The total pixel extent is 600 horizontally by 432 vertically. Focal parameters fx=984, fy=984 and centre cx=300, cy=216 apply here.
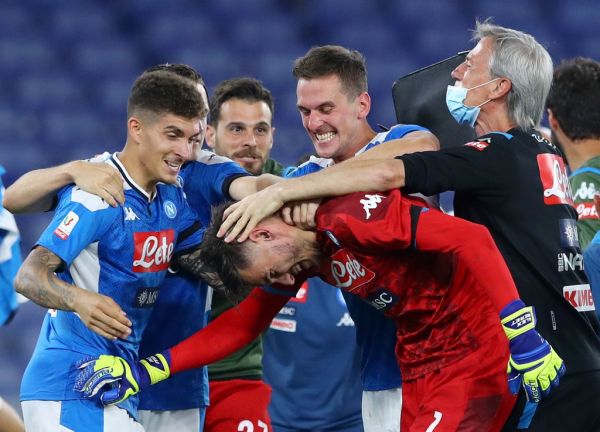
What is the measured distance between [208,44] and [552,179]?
6.12 meters

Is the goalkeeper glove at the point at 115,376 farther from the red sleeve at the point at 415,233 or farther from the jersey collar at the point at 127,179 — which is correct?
the red sleeve at the point at 415,233

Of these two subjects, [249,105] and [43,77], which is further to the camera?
[43,77]

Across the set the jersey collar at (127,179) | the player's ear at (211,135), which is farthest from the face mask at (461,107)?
the player's ear at (211,135)

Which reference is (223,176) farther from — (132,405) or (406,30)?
(406,30)

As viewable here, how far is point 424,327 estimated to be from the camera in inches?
128

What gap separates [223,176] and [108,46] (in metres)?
5.24

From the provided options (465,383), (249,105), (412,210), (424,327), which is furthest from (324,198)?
(249,105)

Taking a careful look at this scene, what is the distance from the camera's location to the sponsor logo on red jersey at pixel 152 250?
363 centimetres

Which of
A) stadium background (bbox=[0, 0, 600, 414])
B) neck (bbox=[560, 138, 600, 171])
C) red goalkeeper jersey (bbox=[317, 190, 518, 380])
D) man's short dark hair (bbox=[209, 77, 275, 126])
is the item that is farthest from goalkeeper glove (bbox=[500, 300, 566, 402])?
stadium background (bbox=[0, 0, 600, 414])

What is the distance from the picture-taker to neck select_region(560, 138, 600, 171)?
5078 millimetres

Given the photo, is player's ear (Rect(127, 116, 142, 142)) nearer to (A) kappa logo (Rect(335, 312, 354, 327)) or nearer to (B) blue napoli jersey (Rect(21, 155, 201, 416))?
(B) blue napoli jersey (Rect(21, 155, 201, 416))

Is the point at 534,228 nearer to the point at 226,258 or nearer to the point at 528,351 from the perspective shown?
the point at 528,351

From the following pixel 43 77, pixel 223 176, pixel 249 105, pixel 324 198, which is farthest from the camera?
pixel 43 77

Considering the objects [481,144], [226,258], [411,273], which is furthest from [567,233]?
[226,258]
